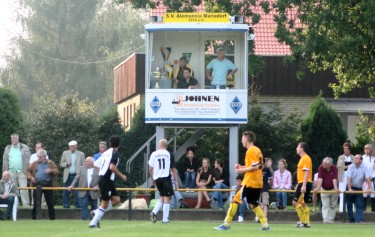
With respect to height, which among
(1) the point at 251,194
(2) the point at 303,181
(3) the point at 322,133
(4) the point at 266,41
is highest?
(4) the point at 266,41

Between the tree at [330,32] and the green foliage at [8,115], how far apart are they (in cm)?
941

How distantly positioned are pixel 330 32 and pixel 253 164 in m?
17.1

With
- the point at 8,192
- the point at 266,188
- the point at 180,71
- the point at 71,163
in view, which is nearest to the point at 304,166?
the point at 266,188

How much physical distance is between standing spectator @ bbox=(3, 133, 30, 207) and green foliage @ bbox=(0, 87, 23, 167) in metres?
7.05

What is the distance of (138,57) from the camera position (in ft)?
164

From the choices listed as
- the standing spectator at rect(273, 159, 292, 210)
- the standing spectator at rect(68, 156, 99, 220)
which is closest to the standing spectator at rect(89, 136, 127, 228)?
the standing spectator at rect(68, 156, 99, 220)

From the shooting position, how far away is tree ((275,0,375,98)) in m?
36.8

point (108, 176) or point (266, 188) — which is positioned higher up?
point (108, 176)

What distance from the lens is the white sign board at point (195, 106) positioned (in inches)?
1329

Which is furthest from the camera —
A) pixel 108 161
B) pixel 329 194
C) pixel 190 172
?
pixel 190 172

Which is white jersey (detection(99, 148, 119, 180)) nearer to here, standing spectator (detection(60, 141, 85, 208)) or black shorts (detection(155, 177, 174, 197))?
black shorts (detection(155, 177, 174, 197))

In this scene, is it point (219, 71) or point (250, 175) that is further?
point (219, 71)

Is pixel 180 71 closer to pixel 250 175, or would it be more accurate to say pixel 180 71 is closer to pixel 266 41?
pixel 250 175

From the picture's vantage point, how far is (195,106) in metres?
33.8
